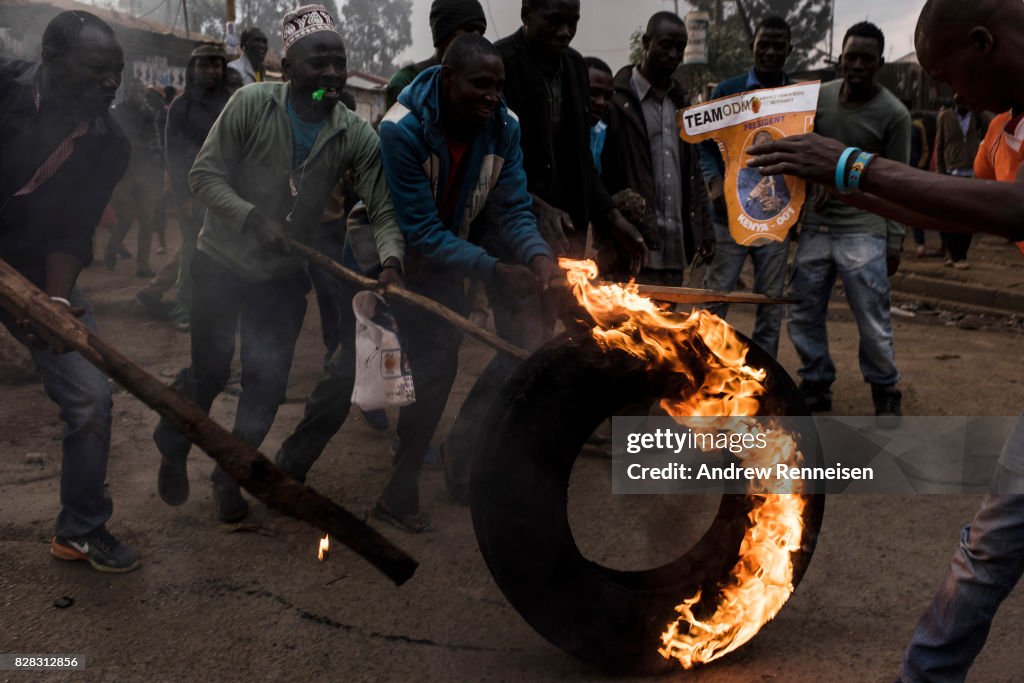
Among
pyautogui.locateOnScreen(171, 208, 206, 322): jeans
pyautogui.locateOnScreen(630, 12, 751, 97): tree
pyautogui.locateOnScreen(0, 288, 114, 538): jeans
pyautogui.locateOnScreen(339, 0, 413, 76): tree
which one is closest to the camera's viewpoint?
pyautogui.locateOnScreen(0, 288, 114, 538): jeans

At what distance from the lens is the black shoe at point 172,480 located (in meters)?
4.24

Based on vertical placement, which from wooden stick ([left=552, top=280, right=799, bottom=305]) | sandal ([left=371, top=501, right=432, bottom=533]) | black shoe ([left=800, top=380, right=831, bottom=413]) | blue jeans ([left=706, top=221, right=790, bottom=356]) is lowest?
sandal ([left=371, top=501, right=432, bottom=533])

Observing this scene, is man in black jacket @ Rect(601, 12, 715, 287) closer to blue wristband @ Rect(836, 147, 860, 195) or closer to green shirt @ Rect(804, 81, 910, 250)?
green shirt @ Rect(804, 81, 910, 250)

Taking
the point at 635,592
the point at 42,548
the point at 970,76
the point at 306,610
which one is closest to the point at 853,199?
the point at 970,76

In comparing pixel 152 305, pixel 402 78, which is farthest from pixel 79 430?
pixel 152 305

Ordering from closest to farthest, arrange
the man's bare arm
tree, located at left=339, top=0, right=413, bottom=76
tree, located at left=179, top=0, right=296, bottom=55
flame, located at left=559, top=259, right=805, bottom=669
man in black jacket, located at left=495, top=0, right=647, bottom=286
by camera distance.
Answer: the man's bare arm, flame, located at left=559, top=259, right=805, bottom=669, man in black jacket, located at left=495, top=0, right=647, bottom=286, tree, located at left=179, top=0, right=296, bottom=55, tree, located at left=339, top=0, right=413, bottom=76

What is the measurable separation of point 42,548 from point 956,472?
14.8ft

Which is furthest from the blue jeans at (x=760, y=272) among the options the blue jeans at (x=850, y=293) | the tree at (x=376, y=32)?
the tree at (x=376, y=32)

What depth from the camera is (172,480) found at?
4254 millimetres

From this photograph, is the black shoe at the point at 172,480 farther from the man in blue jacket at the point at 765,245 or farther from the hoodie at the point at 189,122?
the hoodie at the point at 189,122

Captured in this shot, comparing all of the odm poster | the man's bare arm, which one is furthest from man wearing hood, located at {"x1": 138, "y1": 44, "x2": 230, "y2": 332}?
the man's bare arm

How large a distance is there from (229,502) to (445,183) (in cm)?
175

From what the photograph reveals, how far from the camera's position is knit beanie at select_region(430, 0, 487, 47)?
15.9ft

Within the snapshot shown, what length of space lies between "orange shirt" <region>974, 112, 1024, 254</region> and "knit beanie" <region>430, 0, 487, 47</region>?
9.38 ft
